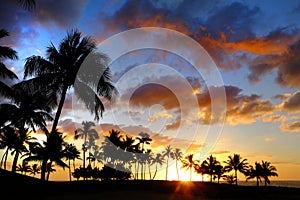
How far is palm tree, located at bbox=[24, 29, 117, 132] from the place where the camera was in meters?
18.8

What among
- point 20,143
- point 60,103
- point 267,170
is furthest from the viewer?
point 267,170

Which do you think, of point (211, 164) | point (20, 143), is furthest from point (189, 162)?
point (20, 143)

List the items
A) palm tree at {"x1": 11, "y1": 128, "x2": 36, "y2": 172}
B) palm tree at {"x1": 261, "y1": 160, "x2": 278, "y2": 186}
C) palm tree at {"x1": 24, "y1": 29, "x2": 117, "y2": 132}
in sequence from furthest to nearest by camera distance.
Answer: palm tree at {"x1": 261, "y1": 160, "x2": 278, "y2": 186}
palm tree at {"x1": 11, "y1": 128, "x2": 36, "y2": 172}
palm tree at {"x1": 24, "y1": 29, "x2": 117, "y2": 132}

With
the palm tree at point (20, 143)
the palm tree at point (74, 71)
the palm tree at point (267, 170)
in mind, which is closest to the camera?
the palm tree at point (74, 71)

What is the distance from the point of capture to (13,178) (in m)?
18.4

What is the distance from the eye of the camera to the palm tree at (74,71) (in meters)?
18.8

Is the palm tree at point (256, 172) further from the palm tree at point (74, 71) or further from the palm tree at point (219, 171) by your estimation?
the palm tree at point (74, 71)

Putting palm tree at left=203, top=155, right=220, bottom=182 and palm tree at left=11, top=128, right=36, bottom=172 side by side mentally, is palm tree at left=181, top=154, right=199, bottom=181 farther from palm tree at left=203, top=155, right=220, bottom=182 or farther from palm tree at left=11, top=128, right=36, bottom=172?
palm tree at left=11, top=128, right=36, bottom=172

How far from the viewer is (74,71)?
1880 centimetres

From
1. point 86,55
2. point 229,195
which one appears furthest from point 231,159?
point 86,55

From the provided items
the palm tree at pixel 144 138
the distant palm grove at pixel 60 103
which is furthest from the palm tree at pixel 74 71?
the palm tree at pixel 144 138

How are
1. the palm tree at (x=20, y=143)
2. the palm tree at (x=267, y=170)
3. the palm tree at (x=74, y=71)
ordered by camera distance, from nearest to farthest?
the palm tree at (x=74, y=71)
the palm tree at (x=20, y=143)
the palm tree at (x=267, y=170)

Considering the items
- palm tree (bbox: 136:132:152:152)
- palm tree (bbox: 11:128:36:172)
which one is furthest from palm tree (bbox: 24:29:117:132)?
palm tree (bbox: 136:132:152:152)

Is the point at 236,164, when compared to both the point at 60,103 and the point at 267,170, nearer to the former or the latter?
the point at 267,170
